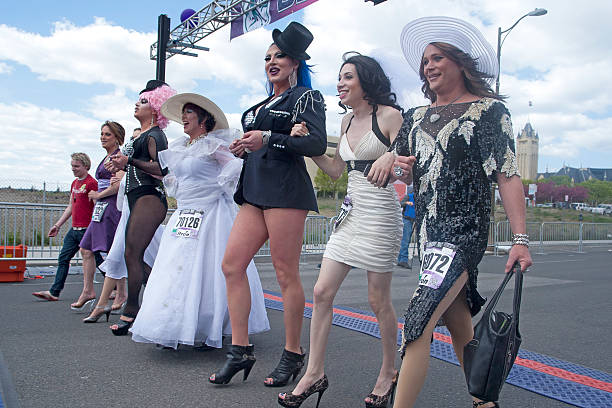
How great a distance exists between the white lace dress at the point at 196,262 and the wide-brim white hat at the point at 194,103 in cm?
13

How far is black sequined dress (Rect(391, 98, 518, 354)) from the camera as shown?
7.55 ft

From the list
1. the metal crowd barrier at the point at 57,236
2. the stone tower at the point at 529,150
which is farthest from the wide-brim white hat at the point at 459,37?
the stone tower at the point at 529,150

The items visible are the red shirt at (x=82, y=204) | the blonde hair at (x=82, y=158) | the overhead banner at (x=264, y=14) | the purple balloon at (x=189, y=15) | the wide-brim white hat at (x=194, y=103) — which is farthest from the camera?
the purple balloon at (x=189, y=15)

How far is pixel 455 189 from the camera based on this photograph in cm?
238

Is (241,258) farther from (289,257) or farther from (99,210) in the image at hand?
(99,210)

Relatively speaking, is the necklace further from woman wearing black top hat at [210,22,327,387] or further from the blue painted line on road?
the blue painted line on road

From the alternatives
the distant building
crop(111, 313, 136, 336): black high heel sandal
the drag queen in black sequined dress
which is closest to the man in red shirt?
crop(111, 313, 136, 336): black high heel sandal

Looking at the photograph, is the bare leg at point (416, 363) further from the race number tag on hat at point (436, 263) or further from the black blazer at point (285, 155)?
the black blazer at point (285, 155)

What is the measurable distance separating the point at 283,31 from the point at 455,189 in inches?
65.2

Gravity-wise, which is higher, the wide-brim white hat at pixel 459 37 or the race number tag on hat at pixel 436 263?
the wide-brim white hat at pixel 459 37

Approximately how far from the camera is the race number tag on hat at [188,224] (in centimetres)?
405

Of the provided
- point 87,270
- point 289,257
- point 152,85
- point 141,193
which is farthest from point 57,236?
point 289,257

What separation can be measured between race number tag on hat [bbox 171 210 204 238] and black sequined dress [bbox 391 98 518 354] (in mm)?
2060

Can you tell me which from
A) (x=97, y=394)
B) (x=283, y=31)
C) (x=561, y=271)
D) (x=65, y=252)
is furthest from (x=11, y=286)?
(x=561, y=271)
